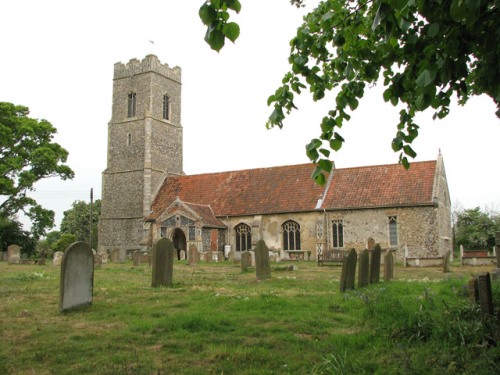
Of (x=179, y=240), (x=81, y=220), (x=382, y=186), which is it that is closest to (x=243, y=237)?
(x=179, y=240)

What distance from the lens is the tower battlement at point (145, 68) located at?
35812 millimetres

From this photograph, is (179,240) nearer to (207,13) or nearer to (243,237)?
(243,237)

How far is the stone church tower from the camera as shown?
33.8 metres

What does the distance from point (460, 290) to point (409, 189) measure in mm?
18207

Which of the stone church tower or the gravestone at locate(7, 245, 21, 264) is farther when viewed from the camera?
the stone church tower

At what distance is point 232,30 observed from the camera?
2434 mm

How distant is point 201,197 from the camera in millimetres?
32312

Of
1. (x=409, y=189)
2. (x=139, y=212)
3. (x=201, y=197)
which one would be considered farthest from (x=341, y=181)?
(x=139, y=212)

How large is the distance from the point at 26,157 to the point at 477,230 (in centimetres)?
3292

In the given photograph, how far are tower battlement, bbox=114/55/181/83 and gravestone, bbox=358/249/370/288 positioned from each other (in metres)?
29.0

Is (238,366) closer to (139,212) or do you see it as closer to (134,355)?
(134,355)

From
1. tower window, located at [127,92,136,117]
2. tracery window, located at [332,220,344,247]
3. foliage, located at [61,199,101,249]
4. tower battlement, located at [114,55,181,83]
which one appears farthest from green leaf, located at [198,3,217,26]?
foliage, located at [61,199,101,249]

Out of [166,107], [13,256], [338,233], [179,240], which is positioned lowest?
[13,256]

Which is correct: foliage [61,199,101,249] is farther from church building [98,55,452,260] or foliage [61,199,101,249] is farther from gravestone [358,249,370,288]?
gravestone [358,249,370,288]
